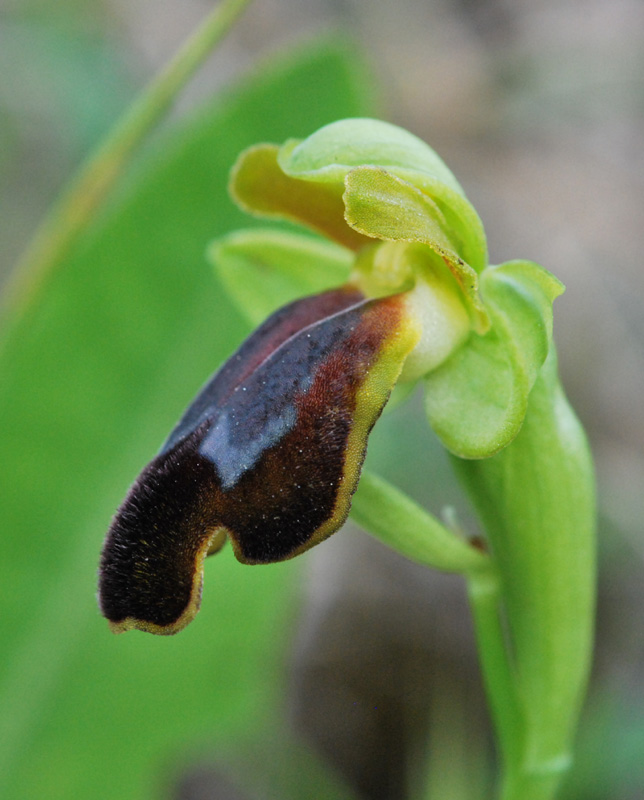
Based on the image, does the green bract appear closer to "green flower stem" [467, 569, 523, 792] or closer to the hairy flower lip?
the hairy flower lip

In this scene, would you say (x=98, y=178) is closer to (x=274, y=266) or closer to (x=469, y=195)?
(x=274, y=266)

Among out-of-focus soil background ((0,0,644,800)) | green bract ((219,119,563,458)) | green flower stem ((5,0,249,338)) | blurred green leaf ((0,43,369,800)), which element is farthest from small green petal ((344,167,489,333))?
out-of-focus soil background ((0,0,644,800))

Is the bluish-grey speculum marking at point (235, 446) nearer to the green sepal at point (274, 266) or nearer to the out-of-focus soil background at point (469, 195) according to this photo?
the green sepal at point (274, 266)

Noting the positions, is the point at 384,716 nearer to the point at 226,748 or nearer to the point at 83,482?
the point at 226,748

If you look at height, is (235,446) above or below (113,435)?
below

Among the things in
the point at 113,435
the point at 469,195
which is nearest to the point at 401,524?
the point at 113,435

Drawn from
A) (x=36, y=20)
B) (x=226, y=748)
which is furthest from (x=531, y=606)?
(x=36, y=20)
